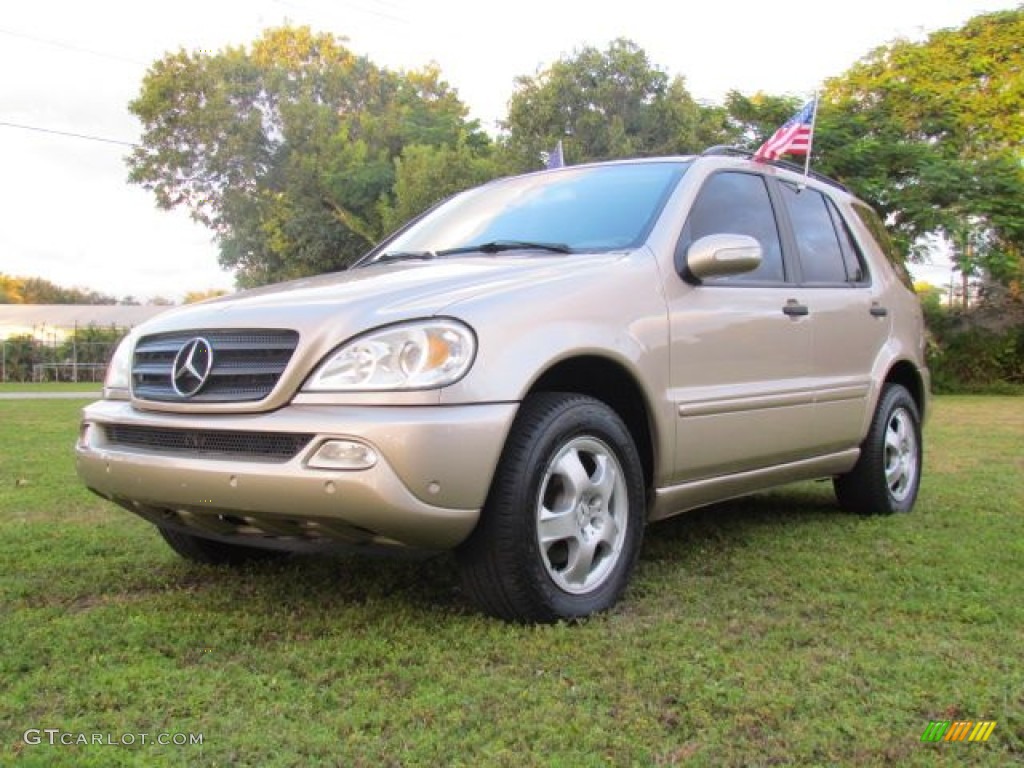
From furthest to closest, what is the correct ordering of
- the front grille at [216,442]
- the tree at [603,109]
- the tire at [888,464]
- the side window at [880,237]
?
the tree at [603,109] < the side window at [880,237] < the tire at [888,464] < the front grille at [216,442]

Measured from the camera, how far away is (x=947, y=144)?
22.1 meters

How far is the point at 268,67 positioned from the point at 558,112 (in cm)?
1496

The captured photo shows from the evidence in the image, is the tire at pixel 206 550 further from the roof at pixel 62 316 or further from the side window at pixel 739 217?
the roof at pixel 62 316

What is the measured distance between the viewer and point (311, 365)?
291cm

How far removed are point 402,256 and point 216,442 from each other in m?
1.52

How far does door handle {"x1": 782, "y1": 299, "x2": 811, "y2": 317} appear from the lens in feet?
14.0

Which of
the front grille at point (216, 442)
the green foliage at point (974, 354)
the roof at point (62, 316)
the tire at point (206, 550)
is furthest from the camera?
the roof at point (62, 316)

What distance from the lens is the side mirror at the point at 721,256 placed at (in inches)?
143

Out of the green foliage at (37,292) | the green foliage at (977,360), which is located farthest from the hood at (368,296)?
the green foliage at (37,292)

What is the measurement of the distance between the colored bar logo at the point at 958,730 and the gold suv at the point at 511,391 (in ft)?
3.72

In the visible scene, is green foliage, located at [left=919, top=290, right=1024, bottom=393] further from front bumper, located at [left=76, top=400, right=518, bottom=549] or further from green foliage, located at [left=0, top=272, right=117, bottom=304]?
green foliage, located at [left=0, top=272, right=117, bottom=304]

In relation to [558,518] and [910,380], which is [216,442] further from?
[910,380]

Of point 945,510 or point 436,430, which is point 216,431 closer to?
point 436,430

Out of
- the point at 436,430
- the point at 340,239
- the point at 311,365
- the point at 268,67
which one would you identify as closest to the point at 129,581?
the point at 311,365
